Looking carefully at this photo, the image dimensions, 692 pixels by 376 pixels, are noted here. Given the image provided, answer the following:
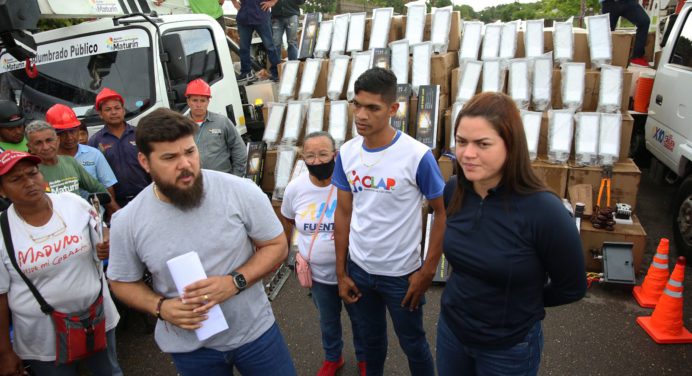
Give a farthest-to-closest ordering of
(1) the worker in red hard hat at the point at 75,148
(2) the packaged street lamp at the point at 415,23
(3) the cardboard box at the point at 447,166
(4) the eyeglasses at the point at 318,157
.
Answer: (2) the packaged street lamp at the point at 415,23 < (3) the cardboard box at the point at 447,166 < (1) the worker in red hard hat at the point at 75,148 < (4) the eyeglasses at the point at 318,157

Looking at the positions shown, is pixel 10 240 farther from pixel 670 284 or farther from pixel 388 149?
pixel 670 284

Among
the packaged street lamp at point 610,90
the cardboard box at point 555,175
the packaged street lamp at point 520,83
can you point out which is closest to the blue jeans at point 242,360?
the cardboard box at point 555,175

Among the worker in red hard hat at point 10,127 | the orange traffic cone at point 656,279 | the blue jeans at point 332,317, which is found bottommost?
the orange traffic cone at point 656,279

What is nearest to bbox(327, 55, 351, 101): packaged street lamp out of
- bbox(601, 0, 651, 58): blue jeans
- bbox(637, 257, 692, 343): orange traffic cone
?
bbox(637, 257, 692, 343): orange traffic cone

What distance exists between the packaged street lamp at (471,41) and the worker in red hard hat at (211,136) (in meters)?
2.85

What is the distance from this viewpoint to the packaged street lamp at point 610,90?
14.8 feet

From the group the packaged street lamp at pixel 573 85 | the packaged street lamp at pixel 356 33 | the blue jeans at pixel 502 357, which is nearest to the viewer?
the blue jeans at pixel 502 357

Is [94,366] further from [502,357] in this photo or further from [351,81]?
[351,81]

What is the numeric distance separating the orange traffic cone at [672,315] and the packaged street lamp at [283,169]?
3467 mm

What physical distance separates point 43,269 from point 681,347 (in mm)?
3975

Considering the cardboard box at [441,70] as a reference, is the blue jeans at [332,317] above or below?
below

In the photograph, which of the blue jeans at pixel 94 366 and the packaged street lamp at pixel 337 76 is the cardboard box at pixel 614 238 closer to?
the packaged street lamp at pixel 337 76

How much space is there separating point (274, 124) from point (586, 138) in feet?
10.9

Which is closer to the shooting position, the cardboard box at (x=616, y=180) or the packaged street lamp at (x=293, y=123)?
the cardboard box at (x=616, y=180)
